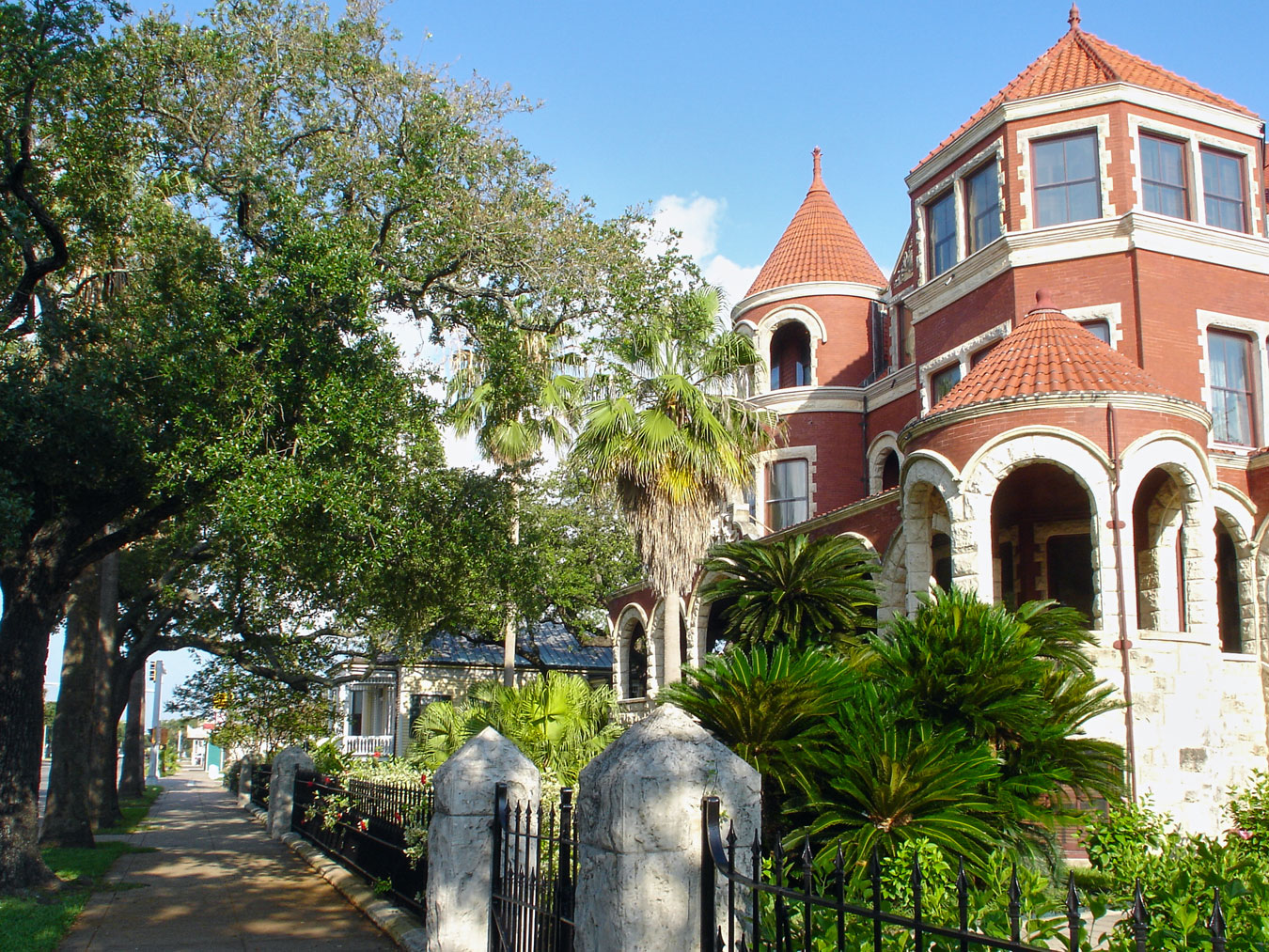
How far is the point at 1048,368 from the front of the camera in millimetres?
14703

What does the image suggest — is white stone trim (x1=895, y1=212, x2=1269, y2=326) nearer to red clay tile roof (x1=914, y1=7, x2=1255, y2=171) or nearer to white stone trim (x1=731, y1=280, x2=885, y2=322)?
red clay tile roof (x1=914, y1=7, x2=1255, y2=171)

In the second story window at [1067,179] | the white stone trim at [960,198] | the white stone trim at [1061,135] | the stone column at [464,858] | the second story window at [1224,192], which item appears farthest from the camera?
the white stone trim at [960,198]

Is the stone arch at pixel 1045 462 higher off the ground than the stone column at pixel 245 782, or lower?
higher

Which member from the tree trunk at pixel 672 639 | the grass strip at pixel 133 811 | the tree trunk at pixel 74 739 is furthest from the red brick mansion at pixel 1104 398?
the tree trunk at pixel 74 739

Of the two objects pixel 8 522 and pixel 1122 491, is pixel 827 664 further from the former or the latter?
pixel 8 522

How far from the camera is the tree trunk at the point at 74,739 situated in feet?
55.9

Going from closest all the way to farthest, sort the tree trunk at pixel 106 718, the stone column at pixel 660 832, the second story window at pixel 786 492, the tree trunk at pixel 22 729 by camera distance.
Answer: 1. the stone column at pixel 660 832
2. the tree trunk at pixel 22 729
3. the tree trunk at pixel 106 718
4. the second story window at pixel 786 492

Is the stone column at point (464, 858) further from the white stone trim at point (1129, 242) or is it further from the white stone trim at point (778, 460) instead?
the white stone trim at point (778, 460)

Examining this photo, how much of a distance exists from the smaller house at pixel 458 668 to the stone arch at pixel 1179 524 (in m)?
20.9

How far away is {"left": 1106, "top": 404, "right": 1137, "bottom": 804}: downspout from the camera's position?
13.1 m

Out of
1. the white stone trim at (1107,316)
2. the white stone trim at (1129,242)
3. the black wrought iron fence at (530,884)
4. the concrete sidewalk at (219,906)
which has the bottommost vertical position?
the concrete sidewalk at (219,906)

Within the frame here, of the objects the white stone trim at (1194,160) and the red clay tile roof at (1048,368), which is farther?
the white stone trim at (1194,160)

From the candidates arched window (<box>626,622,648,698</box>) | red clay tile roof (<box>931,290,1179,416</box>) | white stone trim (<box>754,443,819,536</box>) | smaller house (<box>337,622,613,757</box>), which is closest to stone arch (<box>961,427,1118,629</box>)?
red clay tile roof (<box>931,290,1179,416</box>)

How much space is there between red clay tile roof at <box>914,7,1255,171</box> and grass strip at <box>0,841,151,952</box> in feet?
61.4
